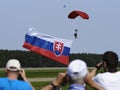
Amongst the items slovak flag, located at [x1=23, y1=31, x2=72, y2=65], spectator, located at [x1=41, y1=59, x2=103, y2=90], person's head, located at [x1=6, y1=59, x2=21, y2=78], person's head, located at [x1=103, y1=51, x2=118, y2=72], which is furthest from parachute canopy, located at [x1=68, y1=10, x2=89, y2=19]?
spectator, located at [x1=41, y1=59, x2=103, y2=90]

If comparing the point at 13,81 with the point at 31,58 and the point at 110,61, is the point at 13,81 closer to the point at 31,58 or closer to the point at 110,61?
the point at 110,61

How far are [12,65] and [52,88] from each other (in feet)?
3.09

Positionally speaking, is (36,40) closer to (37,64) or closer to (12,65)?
(12,65)

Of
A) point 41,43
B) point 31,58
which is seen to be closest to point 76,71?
point 41,43

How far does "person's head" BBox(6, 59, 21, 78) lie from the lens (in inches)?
249

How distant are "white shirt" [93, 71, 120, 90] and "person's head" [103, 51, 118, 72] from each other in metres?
0.08

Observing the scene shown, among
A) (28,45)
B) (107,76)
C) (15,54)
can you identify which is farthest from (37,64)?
(107,76)

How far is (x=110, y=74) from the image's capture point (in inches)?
262

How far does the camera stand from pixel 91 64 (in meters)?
78.8

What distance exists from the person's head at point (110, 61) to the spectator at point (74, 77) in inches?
35.7

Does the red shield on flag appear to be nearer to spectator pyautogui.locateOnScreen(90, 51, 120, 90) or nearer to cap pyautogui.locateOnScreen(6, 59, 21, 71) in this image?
spectator pyautogui.locateOnScreen(90, 51, 120, 90)

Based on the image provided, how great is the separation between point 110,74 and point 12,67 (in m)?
1.19

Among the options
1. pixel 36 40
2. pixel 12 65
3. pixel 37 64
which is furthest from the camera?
pixel 37 64

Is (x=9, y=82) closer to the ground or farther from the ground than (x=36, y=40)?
closer to the ground
